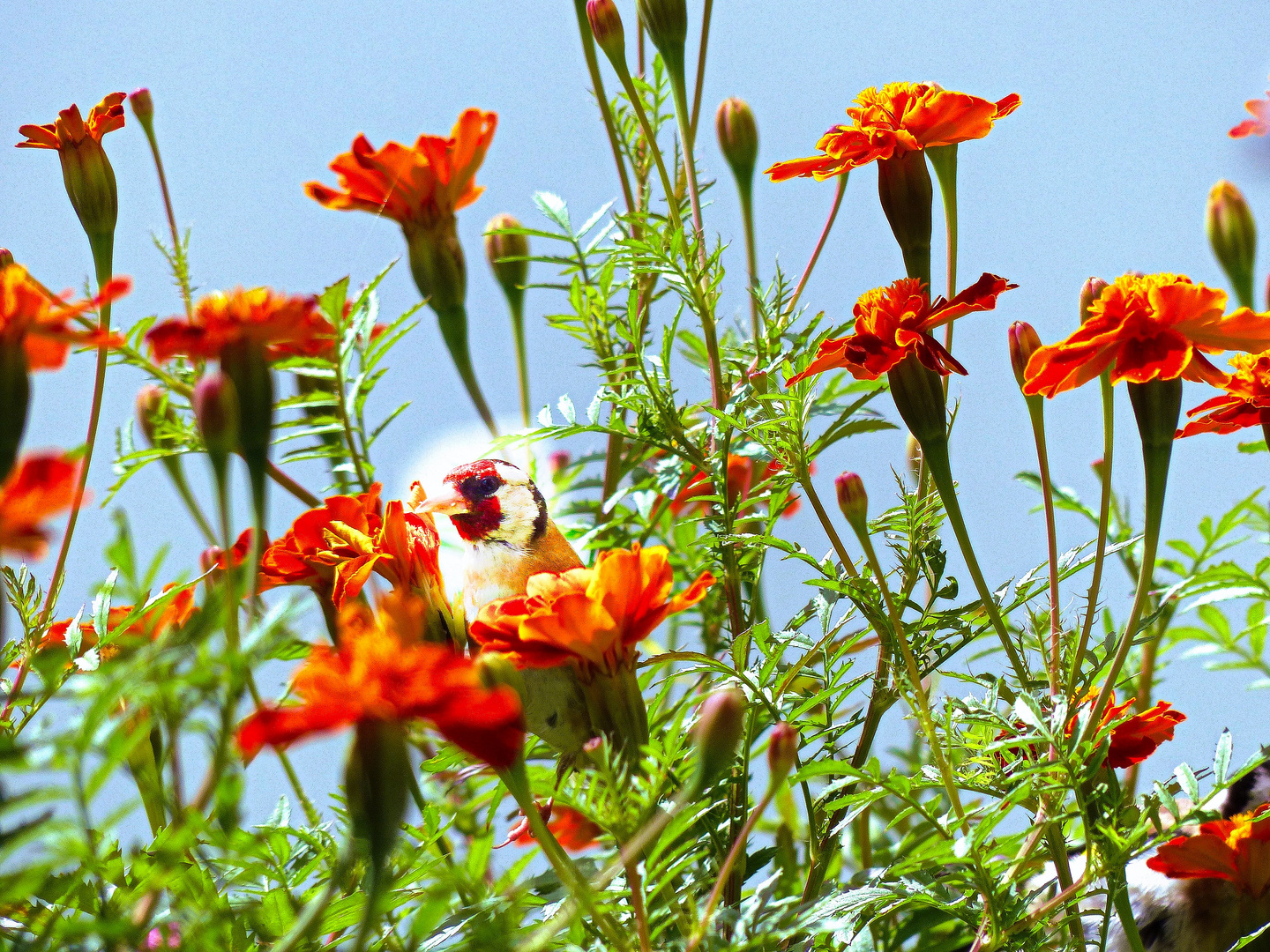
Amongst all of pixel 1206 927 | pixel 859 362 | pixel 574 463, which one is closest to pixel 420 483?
pixel 574 463

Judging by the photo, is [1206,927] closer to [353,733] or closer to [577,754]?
[577,754]

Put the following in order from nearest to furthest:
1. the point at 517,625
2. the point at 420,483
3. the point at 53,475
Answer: the point at 53,475, the point at 517,625, the point at 420,483

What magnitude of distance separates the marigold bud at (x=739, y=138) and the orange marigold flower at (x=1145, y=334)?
222 millimetres

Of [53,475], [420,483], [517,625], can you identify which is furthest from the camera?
[420,483]

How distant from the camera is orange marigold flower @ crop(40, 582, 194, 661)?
0.35m

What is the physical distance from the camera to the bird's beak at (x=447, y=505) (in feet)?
1.31

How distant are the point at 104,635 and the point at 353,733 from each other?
0.20m

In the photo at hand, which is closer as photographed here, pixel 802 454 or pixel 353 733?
pixel 353 733

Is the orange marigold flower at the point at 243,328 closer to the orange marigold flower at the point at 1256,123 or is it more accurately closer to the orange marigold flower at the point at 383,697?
the orange marigold flower at the point at 383,697

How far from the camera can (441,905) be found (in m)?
0.19

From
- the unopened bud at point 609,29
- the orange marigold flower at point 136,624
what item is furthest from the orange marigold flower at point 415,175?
the orange marigold flower at point 136,624

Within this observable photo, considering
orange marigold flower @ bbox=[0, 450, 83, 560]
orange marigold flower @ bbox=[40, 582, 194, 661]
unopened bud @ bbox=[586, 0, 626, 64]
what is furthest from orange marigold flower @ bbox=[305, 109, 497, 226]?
orange marigold flower @ bbox=[0, 450, 83, 560]

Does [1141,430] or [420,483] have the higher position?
[420,483]

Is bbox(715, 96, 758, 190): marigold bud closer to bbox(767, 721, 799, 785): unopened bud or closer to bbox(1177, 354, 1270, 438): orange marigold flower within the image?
bbox(1177, 354, 1270, 438): orange marigold flower
